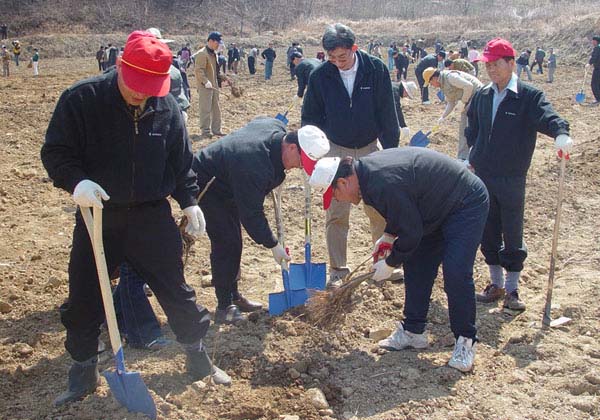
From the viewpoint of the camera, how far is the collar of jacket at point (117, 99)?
3.07m

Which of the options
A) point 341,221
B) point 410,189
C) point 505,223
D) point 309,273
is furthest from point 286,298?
point 505,223

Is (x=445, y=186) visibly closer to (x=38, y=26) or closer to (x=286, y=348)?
(x=286, y=348)

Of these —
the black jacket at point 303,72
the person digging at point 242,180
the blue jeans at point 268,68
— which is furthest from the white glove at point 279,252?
the blue jeans at point 268,68

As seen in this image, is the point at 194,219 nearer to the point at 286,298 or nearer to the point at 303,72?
the point at 286,298

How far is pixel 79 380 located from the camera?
350cm

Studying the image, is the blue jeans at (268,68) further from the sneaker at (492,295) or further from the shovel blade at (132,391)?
the shovel blade at (132,391)

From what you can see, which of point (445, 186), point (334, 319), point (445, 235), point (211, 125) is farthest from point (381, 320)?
point (211, 125)

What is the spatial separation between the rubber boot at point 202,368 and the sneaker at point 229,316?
33.1 inches

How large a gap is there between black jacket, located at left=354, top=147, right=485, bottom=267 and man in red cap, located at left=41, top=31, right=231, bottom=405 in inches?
38.4

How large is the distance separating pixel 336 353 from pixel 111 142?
6.76ft

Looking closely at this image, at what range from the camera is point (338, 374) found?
4.08 meters

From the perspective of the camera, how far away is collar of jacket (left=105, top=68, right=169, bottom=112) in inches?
121

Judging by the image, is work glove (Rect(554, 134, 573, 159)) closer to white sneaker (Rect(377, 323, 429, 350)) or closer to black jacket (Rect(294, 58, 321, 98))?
white sneaker (Rect(377, 323, 429, 350))

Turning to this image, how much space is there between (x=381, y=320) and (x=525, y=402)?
140cm
